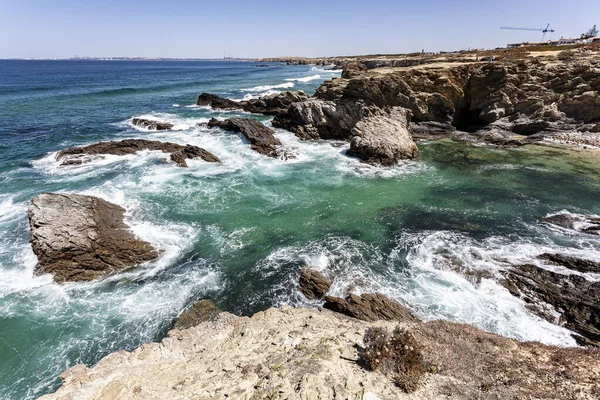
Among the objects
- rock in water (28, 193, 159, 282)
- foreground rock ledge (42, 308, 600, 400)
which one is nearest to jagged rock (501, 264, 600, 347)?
foreground rock ledge (42, 308, 600, 400)

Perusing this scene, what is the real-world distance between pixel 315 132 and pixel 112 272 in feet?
87.7

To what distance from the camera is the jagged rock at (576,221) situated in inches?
679

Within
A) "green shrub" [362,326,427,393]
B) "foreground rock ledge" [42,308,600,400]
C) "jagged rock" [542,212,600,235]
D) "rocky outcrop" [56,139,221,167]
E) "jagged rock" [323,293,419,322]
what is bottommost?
"jagged rock" [323,293,419,322]

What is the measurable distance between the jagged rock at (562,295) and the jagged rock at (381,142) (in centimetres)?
1622

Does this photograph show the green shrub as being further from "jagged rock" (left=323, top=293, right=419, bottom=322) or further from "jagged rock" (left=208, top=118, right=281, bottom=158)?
"jagged rock" (left=208, top=118, right=281, bottom=158)

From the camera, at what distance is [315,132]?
1403 inches

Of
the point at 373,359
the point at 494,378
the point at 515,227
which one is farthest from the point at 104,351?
the point at 515,227

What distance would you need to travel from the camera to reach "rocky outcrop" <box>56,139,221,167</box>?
2681 cm

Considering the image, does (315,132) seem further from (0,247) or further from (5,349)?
(5,349)

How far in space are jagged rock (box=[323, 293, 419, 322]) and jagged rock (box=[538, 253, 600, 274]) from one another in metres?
8.70

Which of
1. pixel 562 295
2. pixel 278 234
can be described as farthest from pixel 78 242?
pixel 562 295

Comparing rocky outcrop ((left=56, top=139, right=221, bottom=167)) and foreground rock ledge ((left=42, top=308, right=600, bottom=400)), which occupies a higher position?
rocky outcrop ((left=56, top=139, right=221, bottom=167))

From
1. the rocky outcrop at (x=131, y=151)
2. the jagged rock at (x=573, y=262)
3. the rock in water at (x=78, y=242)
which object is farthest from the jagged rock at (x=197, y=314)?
the rocky outcrop at (x=131, y=151)

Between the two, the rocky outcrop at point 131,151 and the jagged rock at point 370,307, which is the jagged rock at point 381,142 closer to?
the rocky outcrop at point 131,151
